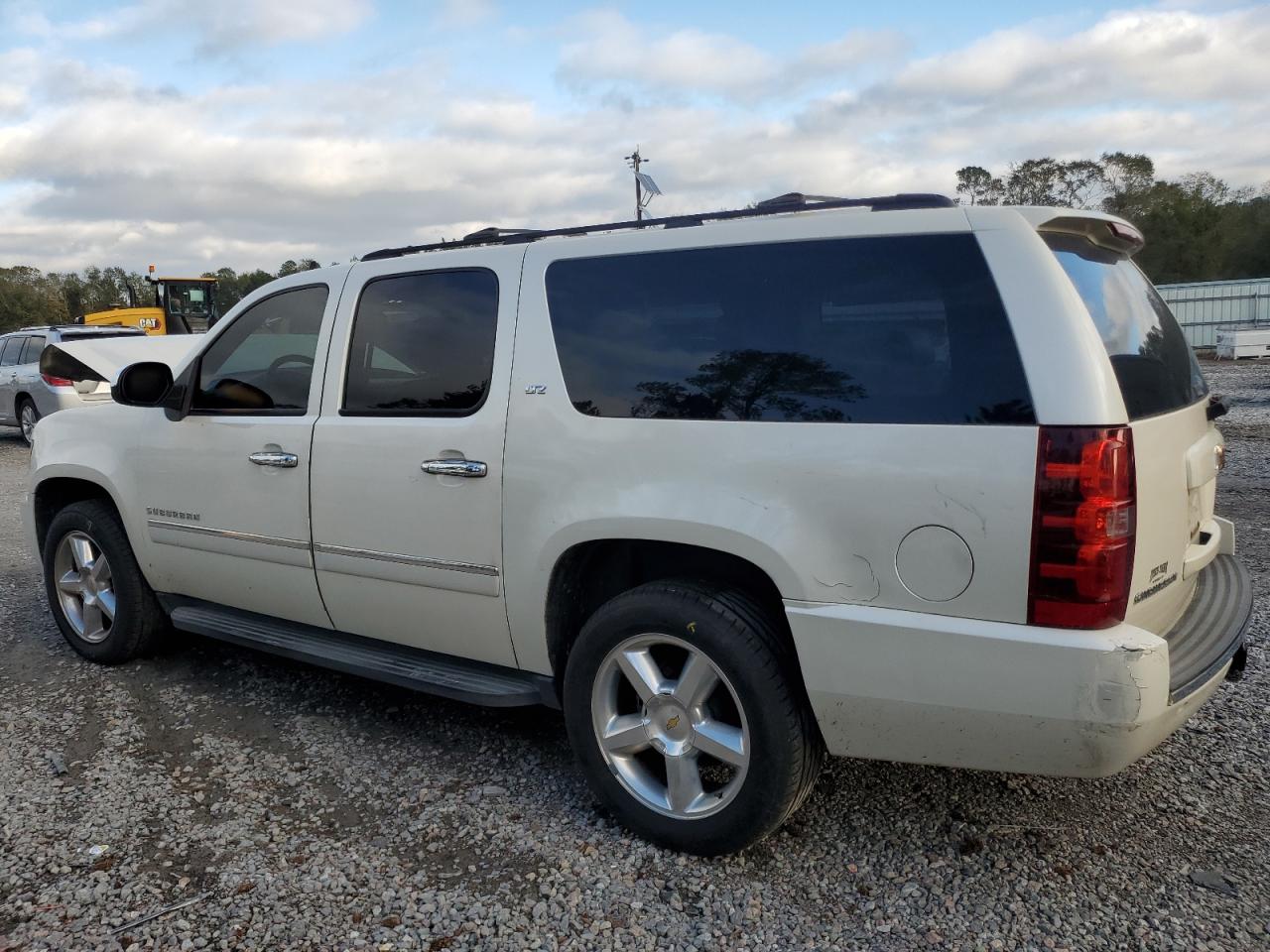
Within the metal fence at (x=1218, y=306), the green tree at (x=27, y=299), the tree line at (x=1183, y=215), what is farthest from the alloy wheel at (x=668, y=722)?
the green tree at (x=27, y=299)

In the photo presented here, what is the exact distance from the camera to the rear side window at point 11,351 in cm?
1556

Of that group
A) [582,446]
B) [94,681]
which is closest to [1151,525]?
[582,446]

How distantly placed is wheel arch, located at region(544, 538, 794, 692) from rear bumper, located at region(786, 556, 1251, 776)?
0.32 meters

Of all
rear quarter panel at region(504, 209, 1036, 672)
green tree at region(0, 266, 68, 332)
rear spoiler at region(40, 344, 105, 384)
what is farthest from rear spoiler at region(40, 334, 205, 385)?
green tree at region(0, 266, 68, 332)

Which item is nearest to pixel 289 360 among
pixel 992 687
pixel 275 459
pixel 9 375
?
pixel 275 459

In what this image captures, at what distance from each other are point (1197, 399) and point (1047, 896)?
157 centimetres

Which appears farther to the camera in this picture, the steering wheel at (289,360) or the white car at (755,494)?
the steering wheel at (289,360)

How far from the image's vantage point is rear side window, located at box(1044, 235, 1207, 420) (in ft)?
8.63

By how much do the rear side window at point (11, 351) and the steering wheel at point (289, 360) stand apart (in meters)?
13.9

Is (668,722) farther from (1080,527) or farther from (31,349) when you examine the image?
(31,349)

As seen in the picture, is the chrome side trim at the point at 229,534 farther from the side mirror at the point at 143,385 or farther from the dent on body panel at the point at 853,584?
the dent on body panel at the point at 853,584

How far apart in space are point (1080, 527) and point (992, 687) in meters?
0.45

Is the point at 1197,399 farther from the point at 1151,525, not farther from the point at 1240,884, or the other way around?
the point at 1240,884

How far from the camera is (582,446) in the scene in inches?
122
